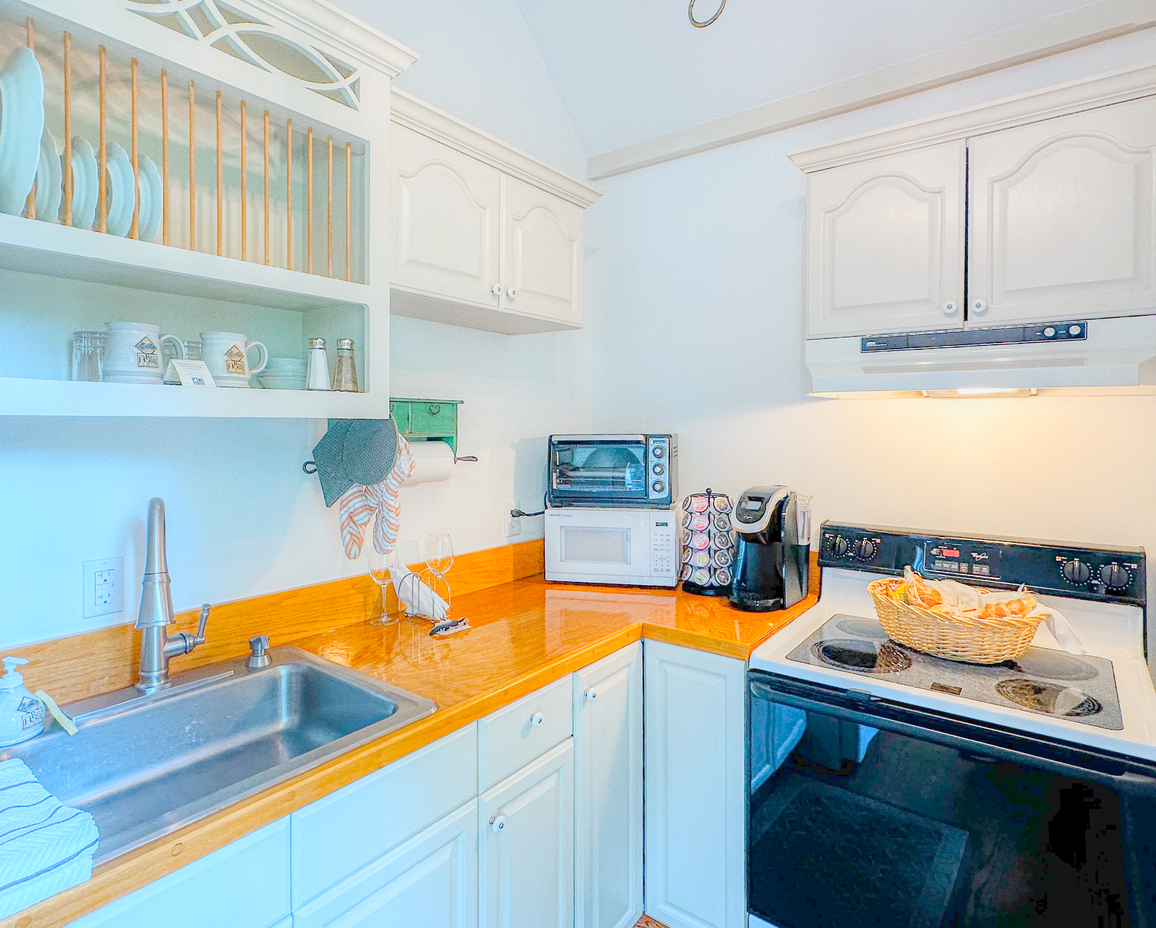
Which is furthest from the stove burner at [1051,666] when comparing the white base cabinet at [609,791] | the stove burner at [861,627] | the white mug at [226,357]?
the white mug at [226,357]

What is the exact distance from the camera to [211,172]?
1.37m

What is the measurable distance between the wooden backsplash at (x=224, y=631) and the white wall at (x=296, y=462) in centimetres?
3

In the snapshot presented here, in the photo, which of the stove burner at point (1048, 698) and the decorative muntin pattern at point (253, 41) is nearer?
the decorative muntin pattern at point (253, 41)

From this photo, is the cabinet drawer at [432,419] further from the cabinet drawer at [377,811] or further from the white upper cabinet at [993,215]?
the white upper cabinet at [993,215]

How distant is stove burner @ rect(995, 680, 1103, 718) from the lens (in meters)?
1.27

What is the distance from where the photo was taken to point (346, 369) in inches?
57.5

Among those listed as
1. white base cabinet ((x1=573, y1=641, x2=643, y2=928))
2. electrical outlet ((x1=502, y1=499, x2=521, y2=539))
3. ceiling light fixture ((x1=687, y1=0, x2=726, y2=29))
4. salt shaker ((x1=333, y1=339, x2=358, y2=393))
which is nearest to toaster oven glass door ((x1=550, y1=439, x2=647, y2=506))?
electrical outlet ((x1=502, y1=499, x2=521, y2=539))

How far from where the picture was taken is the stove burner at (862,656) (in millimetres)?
1512

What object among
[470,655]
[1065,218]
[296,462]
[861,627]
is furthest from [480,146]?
[861,627]

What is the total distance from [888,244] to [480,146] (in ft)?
3.62

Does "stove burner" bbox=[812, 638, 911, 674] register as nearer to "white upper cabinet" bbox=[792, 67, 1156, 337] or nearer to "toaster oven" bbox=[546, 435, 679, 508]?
"toaster oven" bbox=[546, 435, 679, 508]

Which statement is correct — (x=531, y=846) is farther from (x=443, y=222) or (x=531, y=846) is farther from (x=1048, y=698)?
(x=443, y=222)

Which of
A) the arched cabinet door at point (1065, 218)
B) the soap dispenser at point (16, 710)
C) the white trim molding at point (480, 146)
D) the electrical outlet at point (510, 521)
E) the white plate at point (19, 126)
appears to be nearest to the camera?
the white plate at point (19, 126)

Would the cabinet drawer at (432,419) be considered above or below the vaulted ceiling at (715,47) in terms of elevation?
below
